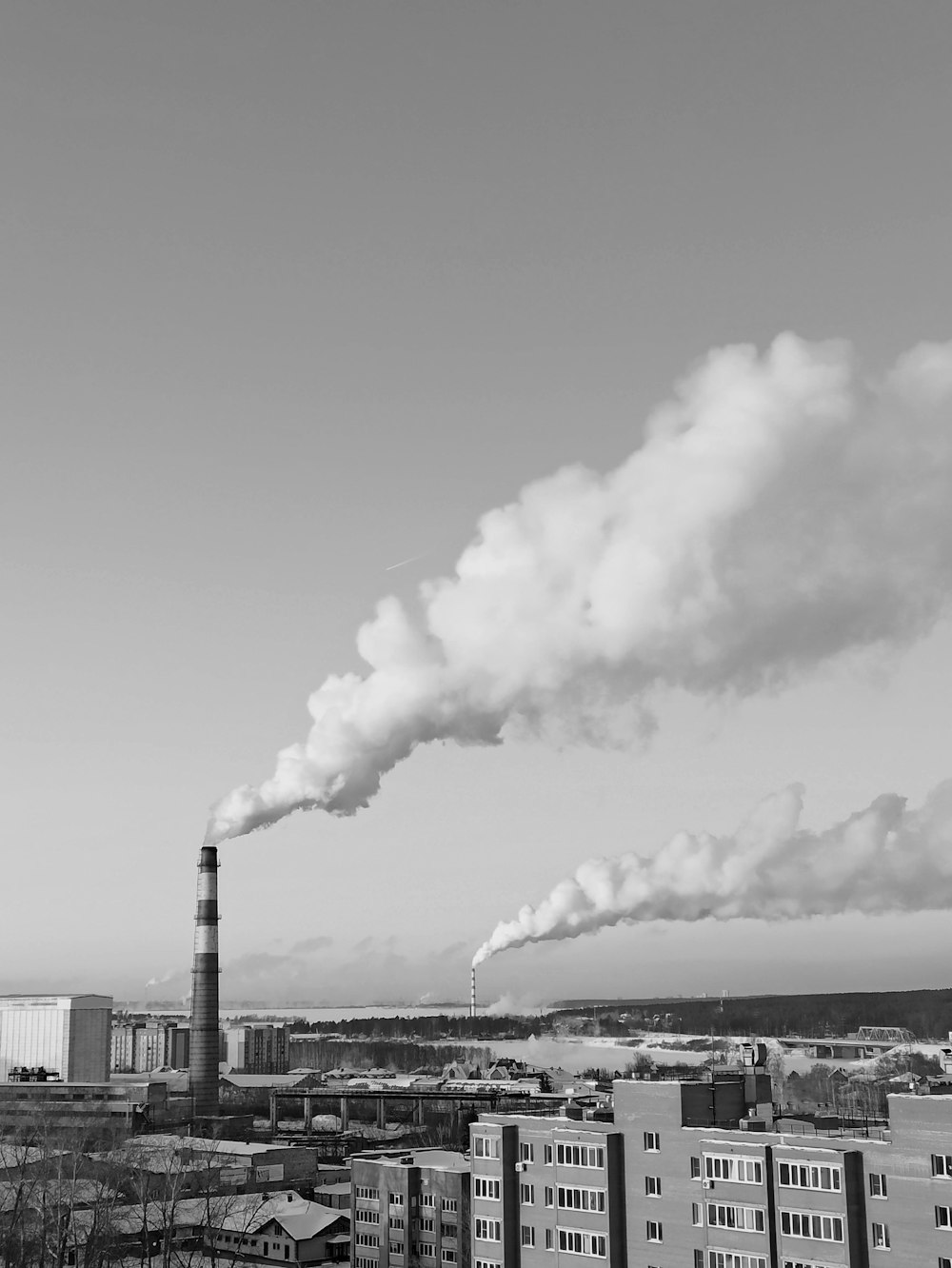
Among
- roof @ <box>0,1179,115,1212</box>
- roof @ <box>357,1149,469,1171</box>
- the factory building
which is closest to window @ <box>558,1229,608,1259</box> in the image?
roof @ <box>357,1149,469,1171</box>

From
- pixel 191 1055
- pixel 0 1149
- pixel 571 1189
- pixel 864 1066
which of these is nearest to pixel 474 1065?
pixel 864 1066

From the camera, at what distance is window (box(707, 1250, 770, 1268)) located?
126 feet

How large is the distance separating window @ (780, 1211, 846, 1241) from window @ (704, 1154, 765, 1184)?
0.99 meters

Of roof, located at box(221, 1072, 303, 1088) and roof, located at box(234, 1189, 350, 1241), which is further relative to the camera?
roof, located at box(221, 1072, 303, 1088)

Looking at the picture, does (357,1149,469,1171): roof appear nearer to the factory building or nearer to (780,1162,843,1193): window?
(780,1162,843,1193): window

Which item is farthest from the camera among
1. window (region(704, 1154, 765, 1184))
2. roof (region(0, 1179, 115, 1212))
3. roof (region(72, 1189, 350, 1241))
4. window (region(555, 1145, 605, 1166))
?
roof (region(72, 1189, 350, 1241))

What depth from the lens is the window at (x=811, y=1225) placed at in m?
36.7

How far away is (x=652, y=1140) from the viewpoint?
41.6 m

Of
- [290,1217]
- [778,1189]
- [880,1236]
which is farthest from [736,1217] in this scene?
[290,1217]

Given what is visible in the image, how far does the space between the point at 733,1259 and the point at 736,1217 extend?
48.1 inches

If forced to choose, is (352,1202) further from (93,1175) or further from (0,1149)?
(0,1149)

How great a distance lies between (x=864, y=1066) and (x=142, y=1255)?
109 meters

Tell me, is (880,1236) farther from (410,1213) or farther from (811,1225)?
(410,1213)

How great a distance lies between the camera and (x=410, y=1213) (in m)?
50.3
